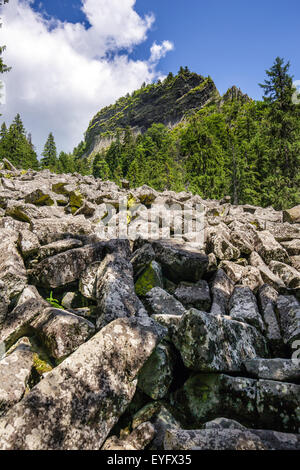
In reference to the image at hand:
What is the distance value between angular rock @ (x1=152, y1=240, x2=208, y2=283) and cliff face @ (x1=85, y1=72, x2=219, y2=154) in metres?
140

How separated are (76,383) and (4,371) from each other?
3.18 feet

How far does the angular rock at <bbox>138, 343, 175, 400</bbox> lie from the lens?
116 inches

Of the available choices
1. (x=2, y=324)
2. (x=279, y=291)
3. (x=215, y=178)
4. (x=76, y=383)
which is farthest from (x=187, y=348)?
(x=215, y=178)

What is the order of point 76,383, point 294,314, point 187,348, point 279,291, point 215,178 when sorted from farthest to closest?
point 215,178
point 279,291
point 294,314
point 187,348
point 76,383

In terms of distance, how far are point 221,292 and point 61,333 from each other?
11.3ft

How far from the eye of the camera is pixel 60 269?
4762 mm

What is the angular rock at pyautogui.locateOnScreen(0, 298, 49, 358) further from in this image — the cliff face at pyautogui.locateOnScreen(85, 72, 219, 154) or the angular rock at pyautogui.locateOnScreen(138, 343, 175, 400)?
the cliff face at pyautogui.locateOnScreen(85, 72, 219, 154)

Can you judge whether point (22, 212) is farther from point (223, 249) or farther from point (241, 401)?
point (241, 401)

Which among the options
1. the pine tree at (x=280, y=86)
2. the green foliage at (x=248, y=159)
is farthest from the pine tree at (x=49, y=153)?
the pine tree at (x=280, y=86)

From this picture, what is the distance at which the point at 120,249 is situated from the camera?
217 inches

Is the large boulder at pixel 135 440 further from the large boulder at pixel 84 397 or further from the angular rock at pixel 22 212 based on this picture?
the angular rock at pixel 22 212

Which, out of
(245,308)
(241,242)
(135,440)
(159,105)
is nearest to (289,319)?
(245,308)

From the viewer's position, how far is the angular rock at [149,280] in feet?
16.8
